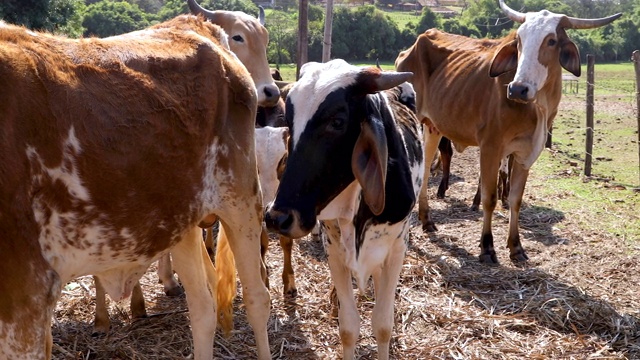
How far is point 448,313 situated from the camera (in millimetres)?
5676

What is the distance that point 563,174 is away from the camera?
1118cm

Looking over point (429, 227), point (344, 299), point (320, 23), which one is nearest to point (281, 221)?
point (344, 299)

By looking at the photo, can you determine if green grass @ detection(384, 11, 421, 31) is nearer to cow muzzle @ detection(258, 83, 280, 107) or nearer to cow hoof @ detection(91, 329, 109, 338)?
cow muzzle @ detection(258, 83, 280, 107)

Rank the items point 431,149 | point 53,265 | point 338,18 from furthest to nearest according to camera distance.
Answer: point 338,18 < point 431,149 < point 53,265

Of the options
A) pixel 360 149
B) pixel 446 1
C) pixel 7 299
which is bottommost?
pixel 446 1

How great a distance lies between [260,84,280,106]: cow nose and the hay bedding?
159 cm

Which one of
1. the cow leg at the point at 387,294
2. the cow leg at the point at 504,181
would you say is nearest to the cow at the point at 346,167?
the cow leg at the point at 387,294

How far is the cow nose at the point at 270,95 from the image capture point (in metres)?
5.85

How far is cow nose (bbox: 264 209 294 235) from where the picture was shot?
340 cm

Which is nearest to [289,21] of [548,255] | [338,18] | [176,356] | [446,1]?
[338,18]

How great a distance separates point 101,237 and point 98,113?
1.91ft

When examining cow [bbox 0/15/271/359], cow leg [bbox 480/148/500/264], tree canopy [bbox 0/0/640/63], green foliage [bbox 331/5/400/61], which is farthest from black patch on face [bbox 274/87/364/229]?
green foliage [bbox 331/5/400/61]

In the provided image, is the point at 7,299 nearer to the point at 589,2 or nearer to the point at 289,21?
the point at 289,21

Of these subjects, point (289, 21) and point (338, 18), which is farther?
point (338, 18)
